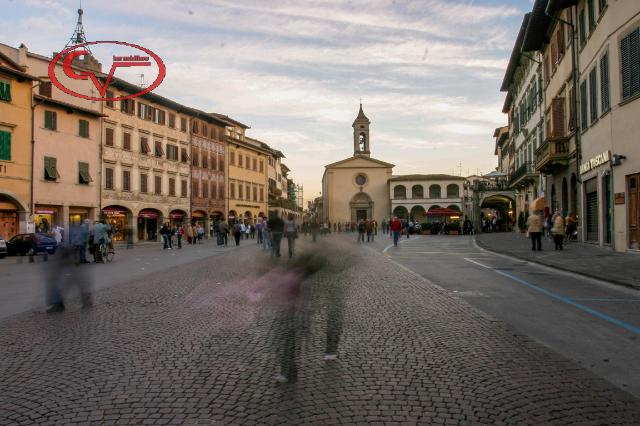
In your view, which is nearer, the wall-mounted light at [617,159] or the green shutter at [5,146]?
the wall-mounted light at [617,159]

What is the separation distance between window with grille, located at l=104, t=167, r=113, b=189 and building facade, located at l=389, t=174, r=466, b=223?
5499 centimetres

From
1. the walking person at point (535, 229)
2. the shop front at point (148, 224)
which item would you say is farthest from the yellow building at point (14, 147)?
the walking person at point (535, 229)

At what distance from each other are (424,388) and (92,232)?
20457 millimetres

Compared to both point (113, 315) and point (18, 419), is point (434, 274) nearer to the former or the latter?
point (113, 315)

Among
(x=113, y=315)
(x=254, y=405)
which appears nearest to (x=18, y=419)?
(x=254, y=405)

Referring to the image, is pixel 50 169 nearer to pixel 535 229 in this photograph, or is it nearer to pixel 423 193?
pixel 535 229

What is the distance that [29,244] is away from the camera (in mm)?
29750

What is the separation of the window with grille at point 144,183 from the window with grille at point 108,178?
4.25 m

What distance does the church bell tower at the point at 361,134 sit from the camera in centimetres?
9969

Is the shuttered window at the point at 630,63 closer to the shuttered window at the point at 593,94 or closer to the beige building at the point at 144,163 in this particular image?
the shuttered window at the point at 593,94

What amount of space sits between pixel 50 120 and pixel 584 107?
30.4 meters

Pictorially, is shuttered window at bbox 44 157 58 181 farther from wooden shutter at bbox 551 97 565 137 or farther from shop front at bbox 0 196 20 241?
wooden shutter at bbox 551 97 565 137

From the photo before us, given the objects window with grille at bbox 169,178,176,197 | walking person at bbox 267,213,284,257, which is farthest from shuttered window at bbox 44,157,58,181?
walking person at bbox 267,213,284,257

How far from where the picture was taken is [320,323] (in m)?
7.50
